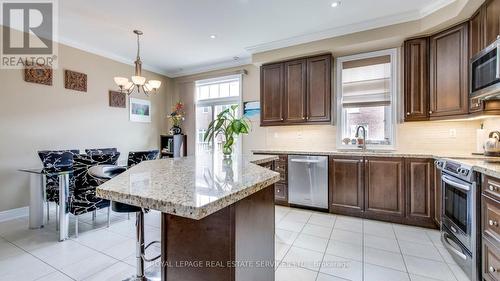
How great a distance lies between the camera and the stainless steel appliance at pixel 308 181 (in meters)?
3.45

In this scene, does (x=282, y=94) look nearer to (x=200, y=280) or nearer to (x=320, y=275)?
(x=320, y=275)

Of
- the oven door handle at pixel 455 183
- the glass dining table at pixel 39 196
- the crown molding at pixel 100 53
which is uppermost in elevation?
the crown molding at pixel 100 53

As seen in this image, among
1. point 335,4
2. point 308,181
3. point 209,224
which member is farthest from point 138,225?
point 335,4

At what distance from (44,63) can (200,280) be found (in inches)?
170

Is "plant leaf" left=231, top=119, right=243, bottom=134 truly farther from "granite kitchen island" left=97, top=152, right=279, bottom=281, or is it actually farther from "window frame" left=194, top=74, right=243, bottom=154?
"window frame" left=194, top=74, right=243, bottom=154

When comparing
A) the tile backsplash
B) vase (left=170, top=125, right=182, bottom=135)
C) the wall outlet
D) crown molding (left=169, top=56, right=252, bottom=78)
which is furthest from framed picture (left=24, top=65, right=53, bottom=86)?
the wall outlet

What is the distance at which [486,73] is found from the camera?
2.07 metres

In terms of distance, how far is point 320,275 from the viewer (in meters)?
1.93

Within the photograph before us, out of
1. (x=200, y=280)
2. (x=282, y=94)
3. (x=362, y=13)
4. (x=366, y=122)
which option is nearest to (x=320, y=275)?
(x=200, y=280)

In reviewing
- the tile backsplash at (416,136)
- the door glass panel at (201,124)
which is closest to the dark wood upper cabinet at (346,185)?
the tile backsplash at (416,136)

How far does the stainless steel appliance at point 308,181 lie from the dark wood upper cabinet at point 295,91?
74 centimetres

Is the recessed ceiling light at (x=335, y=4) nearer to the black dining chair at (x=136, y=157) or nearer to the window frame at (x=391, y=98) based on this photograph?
the window frame at (x=391, y=98)

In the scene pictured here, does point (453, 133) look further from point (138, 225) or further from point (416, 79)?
point (138, 225)

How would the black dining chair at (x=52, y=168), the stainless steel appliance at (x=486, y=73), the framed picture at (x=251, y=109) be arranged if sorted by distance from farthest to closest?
the framed picture at (x=251, y=109) → the black dining chair at (x=52, y=168) → the stainless steel appliance at (x=486, y=73)
